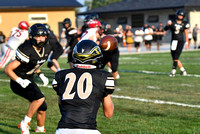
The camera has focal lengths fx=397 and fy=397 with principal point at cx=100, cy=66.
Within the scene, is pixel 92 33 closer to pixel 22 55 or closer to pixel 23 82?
pixel 22 55

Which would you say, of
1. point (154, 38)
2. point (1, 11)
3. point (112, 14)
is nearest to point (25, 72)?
point (154, 38)

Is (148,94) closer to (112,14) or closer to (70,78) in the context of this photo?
(70,78)

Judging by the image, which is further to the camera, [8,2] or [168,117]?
[8,2]

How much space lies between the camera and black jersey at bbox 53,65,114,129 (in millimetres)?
3627

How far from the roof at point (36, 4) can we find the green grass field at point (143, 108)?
21653mm

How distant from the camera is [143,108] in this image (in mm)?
7520

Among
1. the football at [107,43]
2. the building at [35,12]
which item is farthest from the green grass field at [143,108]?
the building at [35,12]

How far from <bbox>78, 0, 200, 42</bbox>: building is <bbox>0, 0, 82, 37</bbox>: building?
22.3 feet

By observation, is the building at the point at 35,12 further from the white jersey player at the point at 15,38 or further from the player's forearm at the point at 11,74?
the player's forearm at the point at 11,74

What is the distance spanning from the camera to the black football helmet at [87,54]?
373 centimetres

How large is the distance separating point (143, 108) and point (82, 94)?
13.2ft

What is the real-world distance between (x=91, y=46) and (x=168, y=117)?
337 cm

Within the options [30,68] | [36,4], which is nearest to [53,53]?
[30,68]

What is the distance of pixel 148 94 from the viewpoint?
897cm
